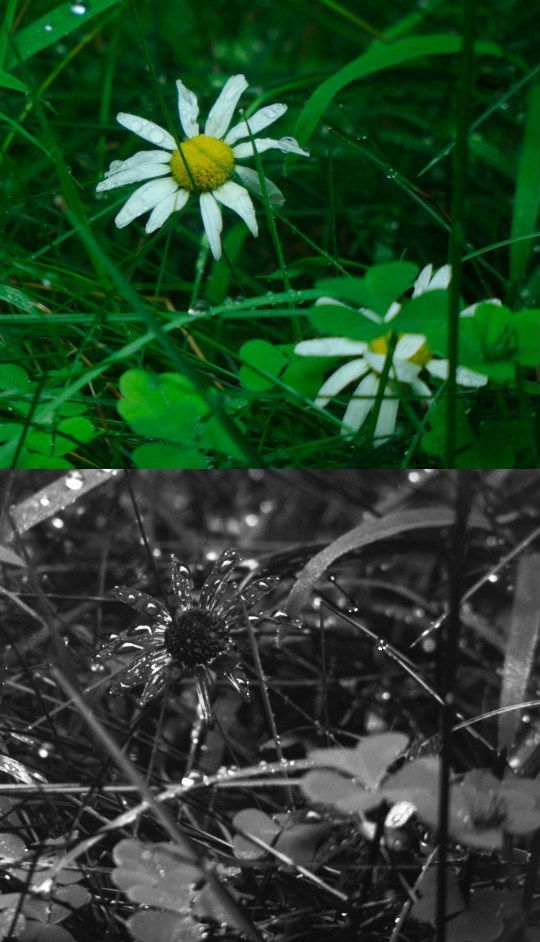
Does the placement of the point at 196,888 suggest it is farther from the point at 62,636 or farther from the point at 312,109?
the point at 312,109

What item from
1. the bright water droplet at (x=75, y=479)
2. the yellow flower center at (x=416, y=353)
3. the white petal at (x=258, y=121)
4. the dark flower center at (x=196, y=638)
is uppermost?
the white petal at (x=258, y=121)

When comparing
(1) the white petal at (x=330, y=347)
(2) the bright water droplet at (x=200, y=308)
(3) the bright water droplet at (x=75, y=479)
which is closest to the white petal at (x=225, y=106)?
(2) the bright water droplet at (x=200, y=308)

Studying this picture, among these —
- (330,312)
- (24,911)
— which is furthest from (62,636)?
(330,312)

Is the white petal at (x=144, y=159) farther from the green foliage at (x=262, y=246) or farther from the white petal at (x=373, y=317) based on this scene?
the white petal at (x=373, y=317)

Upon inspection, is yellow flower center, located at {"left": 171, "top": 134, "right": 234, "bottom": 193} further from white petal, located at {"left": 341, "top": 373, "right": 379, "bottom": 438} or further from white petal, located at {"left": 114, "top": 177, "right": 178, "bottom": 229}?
white petal, located at {"left": 341, "top": 373, "right": 379, "bottom": 438}

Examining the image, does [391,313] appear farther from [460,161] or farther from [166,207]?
[166,207]

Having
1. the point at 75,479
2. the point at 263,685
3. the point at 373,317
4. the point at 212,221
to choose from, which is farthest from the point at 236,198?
the point at 263,685

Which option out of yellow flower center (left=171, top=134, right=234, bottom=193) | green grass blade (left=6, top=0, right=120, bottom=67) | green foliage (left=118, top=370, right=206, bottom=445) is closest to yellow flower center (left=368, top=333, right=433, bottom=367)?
green foliage (left=118, top=370, right=206, bottom=445)
